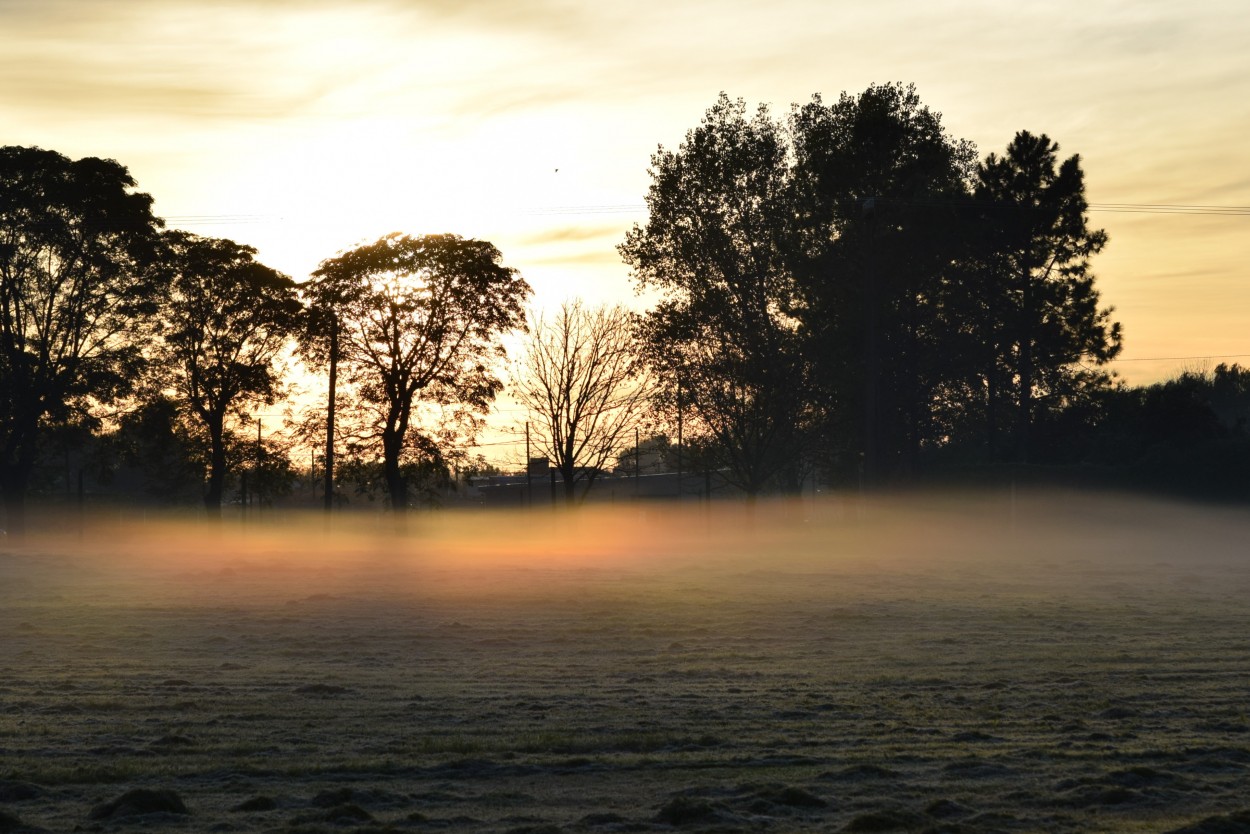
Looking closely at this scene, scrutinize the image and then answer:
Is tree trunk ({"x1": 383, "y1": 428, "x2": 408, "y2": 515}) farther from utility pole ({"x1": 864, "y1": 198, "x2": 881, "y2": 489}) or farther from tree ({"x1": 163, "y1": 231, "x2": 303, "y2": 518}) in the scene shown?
utility pole ({"x1": 864, "y1": 198, "x2": 881, "y2": 489})

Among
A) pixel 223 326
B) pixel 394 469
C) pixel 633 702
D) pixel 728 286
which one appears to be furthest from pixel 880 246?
pixel 633 702

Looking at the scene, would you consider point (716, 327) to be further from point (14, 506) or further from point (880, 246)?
point (14, 506)

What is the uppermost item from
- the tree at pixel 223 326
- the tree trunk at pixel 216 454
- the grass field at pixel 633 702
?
the tree at pixel 223 326

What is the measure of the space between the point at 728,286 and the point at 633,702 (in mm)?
39806

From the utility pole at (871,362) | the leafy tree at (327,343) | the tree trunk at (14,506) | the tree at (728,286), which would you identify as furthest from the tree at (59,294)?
the utility pole at (871,362)

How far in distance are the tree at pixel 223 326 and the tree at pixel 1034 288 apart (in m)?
26.9

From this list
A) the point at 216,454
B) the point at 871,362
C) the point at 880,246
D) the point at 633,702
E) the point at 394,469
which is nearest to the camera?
the point at 633,702

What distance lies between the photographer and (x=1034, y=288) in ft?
194

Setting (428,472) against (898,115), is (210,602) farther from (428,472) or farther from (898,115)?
(898,115)

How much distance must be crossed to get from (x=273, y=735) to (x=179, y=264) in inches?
1910

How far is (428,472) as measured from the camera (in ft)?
187

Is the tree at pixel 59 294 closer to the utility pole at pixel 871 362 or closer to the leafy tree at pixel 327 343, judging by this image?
the leafy tree at pixel 327 343

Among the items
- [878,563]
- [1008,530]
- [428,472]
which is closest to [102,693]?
[878,563]

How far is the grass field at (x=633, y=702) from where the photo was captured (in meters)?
9.31
